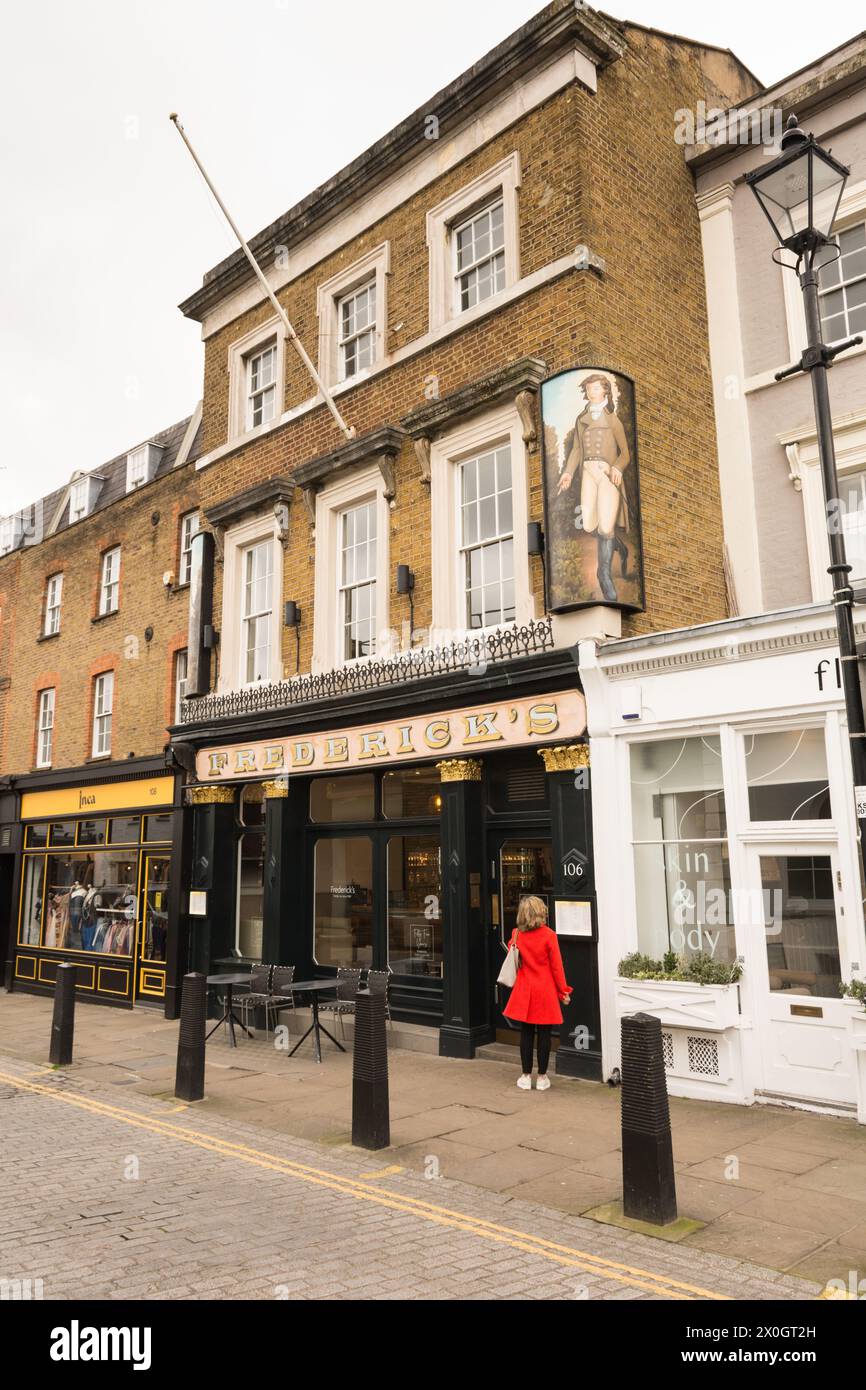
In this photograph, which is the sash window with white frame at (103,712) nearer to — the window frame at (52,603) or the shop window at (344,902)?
the window frame at (52,603)

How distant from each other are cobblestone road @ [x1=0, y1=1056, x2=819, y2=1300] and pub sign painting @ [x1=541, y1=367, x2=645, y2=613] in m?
5.87

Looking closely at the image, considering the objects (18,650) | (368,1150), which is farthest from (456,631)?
(18,650)

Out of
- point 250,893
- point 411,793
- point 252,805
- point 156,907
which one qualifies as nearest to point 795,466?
point 411,793

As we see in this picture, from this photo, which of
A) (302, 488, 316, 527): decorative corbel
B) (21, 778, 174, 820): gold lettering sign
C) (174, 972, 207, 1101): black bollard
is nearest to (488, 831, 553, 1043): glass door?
(174, 972, 207, 1101): black bollard

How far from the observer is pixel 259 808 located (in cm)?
1503

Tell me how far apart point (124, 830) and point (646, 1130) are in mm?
13872

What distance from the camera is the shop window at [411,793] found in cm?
1209

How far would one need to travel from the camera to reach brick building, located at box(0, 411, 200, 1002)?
17125 millimetres

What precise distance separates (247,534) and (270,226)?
4.93 meters

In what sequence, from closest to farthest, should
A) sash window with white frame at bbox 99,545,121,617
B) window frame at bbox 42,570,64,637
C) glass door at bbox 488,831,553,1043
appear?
1. glass door at bbox 488,831,553,1043
2. sash window with white frame at bbox 99,545,121,617
3. window frame at bbox 42,570,64,637

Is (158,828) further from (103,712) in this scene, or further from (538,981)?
(538,981)

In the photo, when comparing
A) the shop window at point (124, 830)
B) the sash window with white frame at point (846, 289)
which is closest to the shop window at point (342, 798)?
the shop window at point (124, 830)

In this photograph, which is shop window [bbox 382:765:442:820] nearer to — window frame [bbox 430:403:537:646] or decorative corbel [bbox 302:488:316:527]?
window frame [bbox 430:403:537:646]

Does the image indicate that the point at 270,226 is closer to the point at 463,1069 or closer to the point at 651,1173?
the point at 463,1069
